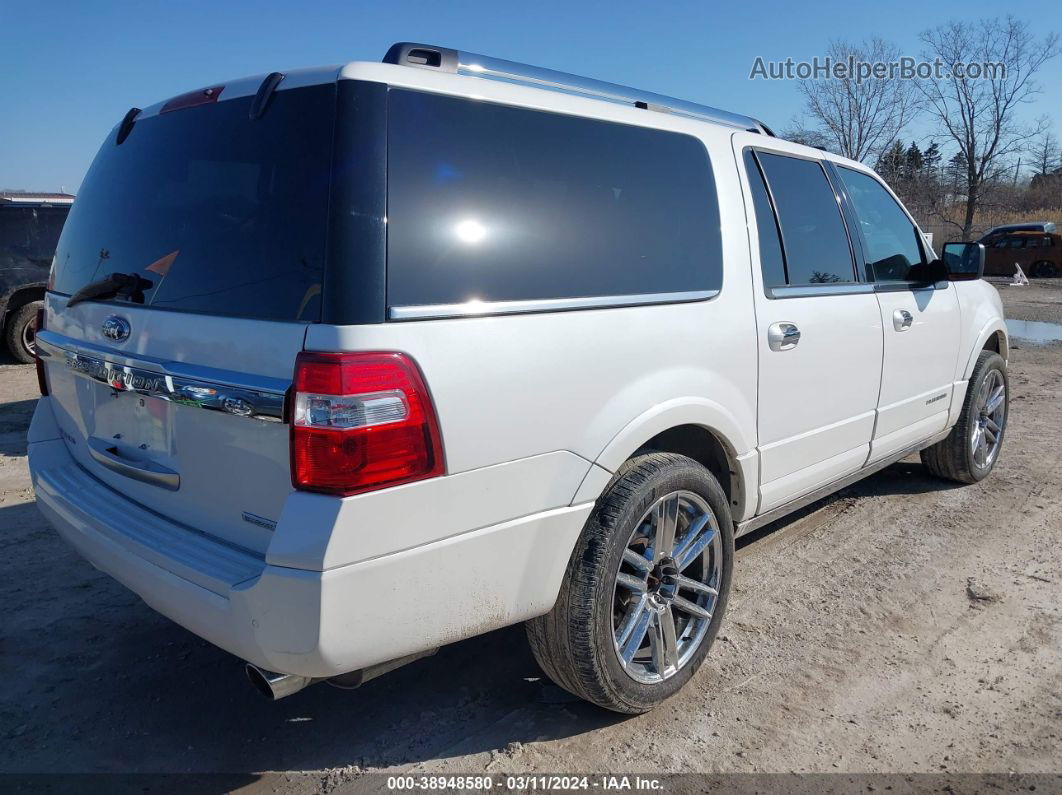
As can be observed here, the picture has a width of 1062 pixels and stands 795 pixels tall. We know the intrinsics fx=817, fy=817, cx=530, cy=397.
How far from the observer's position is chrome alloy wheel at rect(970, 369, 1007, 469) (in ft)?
17.4

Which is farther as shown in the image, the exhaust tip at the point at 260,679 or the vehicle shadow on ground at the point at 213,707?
the vehicle shadow on ground at the point at 213,707

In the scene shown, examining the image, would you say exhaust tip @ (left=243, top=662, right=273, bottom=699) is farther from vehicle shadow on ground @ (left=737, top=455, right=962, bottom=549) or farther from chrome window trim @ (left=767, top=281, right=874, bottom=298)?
vehicle shadow on ground @ (left=737, top=455, right=962, bottom=549)

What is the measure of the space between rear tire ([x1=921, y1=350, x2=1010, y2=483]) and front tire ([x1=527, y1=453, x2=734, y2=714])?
2831 millimetres

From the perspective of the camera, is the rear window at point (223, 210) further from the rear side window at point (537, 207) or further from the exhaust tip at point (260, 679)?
the exhaust tip at point (260, 679)

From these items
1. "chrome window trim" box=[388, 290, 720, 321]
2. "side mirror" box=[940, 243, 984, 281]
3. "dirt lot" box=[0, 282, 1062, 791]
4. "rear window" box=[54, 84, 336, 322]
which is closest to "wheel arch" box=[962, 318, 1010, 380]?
"side mirror" box=[940, 243, 984, 281]

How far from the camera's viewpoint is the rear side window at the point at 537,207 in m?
2.16

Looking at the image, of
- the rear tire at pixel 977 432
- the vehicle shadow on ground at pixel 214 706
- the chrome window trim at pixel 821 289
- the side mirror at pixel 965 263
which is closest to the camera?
the vehicle shadow on ground at pixel 214 706

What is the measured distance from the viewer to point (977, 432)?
17.7 feet

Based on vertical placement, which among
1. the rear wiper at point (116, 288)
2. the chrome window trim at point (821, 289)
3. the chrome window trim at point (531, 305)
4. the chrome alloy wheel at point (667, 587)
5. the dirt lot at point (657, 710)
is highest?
the rear wiper at point (116, 288)

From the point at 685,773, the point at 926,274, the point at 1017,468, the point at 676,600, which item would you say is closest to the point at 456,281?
the point at 676,600

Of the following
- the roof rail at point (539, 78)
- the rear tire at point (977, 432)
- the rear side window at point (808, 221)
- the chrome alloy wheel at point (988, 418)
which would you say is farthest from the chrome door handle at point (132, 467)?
the chrome alloy wheel at point (988, 418)

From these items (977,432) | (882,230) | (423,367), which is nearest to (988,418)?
(977,432)

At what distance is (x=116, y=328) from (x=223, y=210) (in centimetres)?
54

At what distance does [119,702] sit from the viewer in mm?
2965
